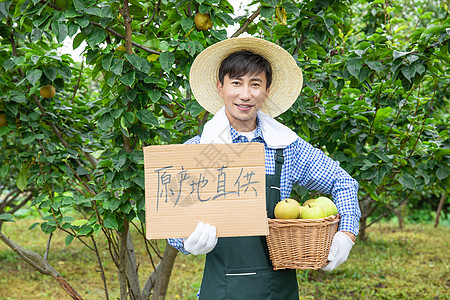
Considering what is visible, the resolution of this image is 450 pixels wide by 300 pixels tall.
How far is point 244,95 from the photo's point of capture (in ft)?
5.13

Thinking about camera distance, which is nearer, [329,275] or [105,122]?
[105,122]

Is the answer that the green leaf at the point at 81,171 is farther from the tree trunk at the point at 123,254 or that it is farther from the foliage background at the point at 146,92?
the tree trunk at the point at 123,254

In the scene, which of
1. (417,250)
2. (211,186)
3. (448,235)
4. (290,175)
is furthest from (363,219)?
(211,186)

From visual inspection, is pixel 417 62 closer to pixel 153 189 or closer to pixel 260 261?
pixel 260 261

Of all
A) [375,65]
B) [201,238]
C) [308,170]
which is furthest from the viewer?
[375,65]

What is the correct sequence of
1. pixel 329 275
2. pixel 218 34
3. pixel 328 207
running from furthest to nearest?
pixel 329 275 → pixel 218 34 → pixel 328 207

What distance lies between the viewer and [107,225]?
2189 mm

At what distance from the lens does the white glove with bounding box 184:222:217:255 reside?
131 cm

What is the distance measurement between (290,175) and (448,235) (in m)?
7.11

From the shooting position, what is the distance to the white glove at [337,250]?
1.39m

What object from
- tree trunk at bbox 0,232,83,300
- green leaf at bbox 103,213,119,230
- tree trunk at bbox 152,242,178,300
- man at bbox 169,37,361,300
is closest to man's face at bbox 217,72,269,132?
man at bbox 169,37,361,300

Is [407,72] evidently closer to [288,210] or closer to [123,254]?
[288,210]

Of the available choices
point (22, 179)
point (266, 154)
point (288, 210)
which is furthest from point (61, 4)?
point (288, 210)

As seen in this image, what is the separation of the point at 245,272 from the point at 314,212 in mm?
341
